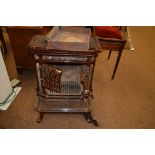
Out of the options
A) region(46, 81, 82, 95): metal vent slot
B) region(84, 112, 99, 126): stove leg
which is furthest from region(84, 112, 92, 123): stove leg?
region(46, 81, 82, 95): metal vent slot

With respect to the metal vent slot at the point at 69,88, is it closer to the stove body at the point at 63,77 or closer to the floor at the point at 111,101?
the stove body at the point at 63,77

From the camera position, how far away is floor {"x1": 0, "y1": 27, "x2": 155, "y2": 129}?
4.99 ft

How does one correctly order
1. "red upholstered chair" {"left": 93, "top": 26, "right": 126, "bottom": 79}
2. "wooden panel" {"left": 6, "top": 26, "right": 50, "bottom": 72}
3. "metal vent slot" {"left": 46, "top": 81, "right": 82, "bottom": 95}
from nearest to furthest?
"metal vent slot" {"left": 46, "top": 81, "right": 82, "bottom": 95} → "wooden panel" {"left": 6, "top": 26, "right": 50, "bottom": 72} → "red upholstered chair" {"left": 93, "top": 26, "right": 126, "bottom": 79}

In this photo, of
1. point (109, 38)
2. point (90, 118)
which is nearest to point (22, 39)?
point (109, 38)

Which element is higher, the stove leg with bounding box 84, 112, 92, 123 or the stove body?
the stove body

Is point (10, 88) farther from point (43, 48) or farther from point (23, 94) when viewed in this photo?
point (43, 48)

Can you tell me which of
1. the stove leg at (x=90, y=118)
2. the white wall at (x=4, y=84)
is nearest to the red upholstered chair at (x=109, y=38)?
the stove leg at (x=90, y=118)

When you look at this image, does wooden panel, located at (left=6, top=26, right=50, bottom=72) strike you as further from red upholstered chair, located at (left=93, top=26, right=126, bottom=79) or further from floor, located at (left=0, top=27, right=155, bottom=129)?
red upholstered chair, located at (left=93, top=26, right=126, bottom=79)

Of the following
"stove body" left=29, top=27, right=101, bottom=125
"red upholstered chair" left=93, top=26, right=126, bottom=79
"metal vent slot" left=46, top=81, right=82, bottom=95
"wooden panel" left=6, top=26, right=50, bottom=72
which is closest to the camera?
"stove body" left=29, top=27, right=101, bottom=125

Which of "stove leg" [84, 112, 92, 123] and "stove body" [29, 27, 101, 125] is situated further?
"stove leg" [84, 112, 92, 123]

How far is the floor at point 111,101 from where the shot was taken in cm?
152

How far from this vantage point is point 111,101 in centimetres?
175

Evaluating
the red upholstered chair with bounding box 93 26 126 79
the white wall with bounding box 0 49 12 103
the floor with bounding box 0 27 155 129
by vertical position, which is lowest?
the floor with bounding box 0 27 155 129

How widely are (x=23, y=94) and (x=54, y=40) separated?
3.10 feet
